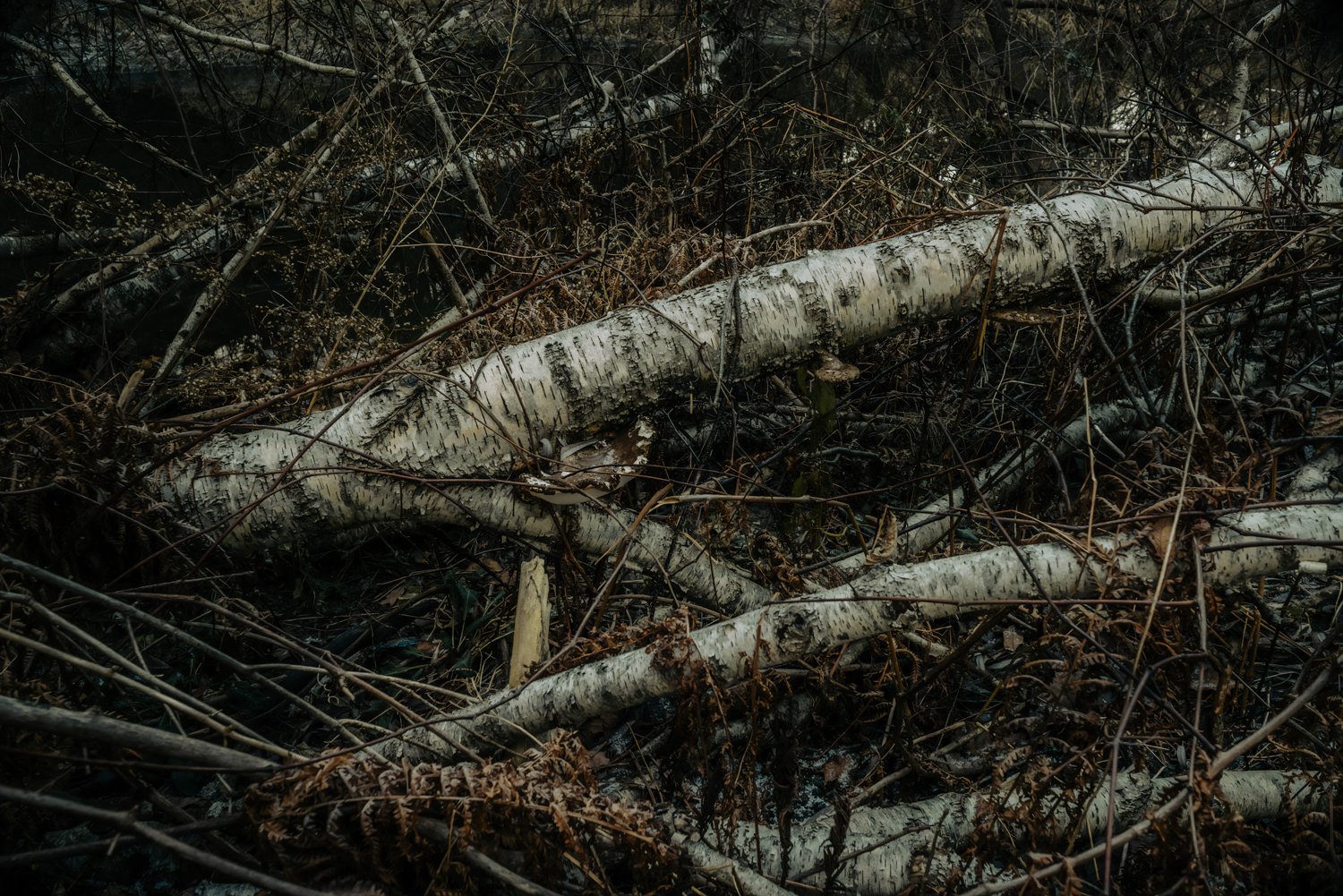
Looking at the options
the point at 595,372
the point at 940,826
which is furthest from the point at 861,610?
the point at 595,372

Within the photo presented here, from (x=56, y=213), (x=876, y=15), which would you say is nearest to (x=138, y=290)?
(x=56, y=213)

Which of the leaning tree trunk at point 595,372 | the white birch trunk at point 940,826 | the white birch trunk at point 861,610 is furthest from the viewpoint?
the leaning tree trunk at point 595,372

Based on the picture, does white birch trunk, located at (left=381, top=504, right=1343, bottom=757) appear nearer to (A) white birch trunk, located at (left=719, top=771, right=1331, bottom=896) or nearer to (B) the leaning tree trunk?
(A) white birch trunk, located at (left=719, top=771, right=1331, bottom=896)

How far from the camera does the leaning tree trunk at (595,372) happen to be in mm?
2438

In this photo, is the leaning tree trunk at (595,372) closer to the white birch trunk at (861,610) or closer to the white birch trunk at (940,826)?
the white birch trunk at (861,610)

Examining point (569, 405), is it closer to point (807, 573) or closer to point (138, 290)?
point (807, 573)

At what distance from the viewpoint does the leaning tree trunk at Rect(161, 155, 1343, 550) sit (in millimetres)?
2438

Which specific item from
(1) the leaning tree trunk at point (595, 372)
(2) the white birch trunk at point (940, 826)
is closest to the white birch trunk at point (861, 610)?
(2) the white birch trunk at point (940, 826)

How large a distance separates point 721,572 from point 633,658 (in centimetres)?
61

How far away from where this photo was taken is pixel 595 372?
2506 mm

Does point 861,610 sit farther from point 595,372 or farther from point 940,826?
point 595,372

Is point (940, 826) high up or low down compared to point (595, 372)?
down

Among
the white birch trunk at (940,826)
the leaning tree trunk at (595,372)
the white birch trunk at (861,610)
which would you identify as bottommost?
the white birch trunk at (940,826)

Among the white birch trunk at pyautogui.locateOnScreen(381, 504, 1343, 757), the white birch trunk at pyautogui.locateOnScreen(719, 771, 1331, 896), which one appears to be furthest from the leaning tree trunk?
the white birch trunk at pyautogui.locateOnScreen(719, 771, 1331, 896)
